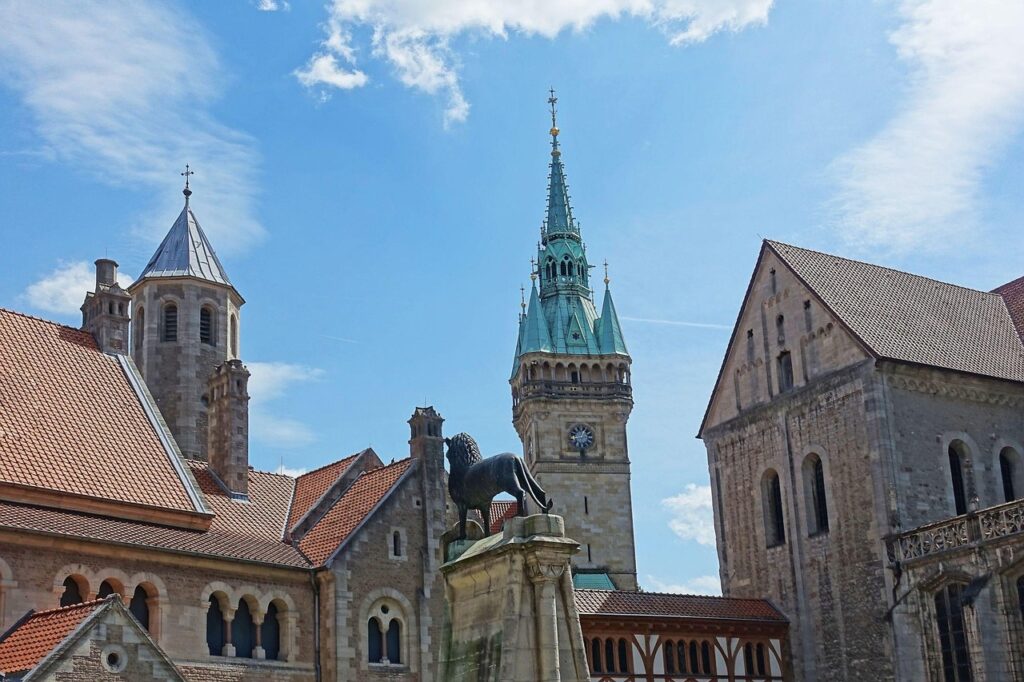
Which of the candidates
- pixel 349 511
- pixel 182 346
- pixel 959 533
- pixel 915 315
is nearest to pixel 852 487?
pixel 959 533

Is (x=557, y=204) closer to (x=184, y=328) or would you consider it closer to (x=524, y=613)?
(x=184, y=328)

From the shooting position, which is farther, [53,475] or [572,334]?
[572,334]

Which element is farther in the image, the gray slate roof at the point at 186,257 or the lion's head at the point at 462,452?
the gray slate roof at the point at 186,257

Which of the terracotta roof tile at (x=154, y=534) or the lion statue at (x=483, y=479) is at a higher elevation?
the terracotta roof tile at (x=154, y=534)

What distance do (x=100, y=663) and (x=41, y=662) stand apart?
1.09 meters

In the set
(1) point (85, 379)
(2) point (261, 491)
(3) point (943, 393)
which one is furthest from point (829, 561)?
(1) point (85, 379)

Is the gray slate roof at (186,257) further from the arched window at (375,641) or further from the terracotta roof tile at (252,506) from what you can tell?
the arched window at (375,641)

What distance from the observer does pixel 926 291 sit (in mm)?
46062

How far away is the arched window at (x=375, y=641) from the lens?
33.7 metres

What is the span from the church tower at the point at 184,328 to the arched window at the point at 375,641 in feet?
33.5

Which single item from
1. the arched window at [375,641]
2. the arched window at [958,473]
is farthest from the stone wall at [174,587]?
the arched window at [958,473]

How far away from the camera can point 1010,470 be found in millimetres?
41719

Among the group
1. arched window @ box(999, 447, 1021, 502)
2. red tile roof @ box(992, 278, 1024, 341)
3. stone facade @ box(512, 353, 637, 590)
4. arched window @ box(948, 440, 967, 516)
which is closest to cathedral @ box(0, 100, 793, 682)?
arched window @ box(948, 440, 967, 516)

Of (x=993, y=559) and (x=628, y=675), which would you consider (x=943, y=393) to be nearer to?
(x=993, y=559)
